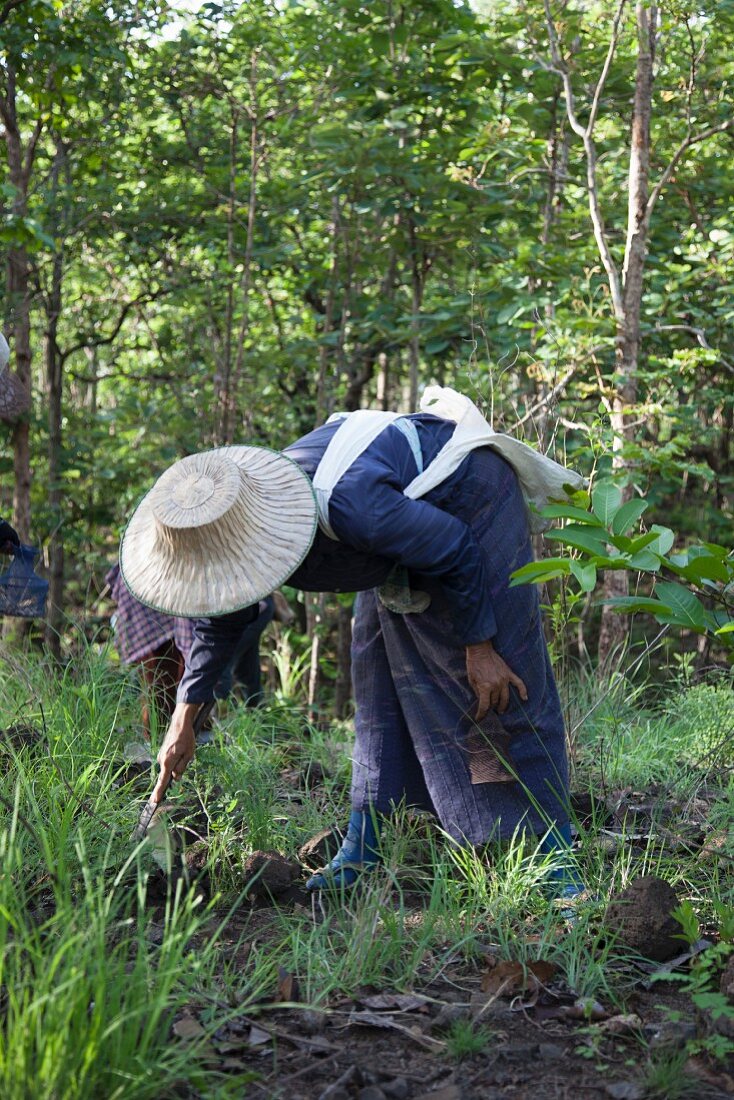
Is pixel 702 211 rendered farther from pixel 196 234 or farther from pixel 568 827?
pixel 568 827

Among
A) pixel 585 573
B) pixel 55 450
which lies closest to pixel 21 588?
pixel 585 573

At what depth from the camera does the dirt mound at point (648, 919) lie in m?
2.48

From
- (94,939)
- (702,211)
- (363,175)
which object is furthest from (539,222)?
(94,939)

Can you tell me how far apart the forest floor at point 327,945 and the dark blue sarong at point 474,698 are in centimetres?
12

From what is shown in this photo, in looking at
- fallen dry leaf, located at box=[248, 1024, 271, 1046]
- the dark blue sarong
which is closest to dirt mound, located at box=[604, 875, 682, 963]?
the dark blue sarong

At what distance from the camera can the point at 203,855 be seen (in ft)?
10.1

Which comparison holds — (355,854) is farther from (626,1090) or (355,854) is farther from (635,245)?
(635,245)

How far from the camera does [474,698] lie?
2.97m

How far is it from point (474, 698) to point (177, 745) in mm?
755

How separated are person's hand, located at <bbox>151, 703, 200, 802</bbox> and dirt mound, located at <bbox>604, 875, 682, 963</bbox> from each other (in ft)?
3.50

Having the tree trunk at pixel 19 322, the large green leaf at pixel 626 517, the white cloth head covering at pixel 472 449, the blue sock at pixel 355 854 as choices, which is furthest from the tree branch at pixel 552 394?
the tree trunk at pixel 19 322

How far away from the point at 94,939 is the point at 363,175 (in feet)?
15.0

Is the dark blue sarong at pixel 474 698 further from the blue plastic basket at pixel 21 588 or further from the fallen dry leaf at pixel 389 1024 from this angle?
the blue plastic basket at pixel 21 588

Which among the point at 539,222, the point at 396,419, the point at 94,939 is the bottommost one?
the point at 94,939
